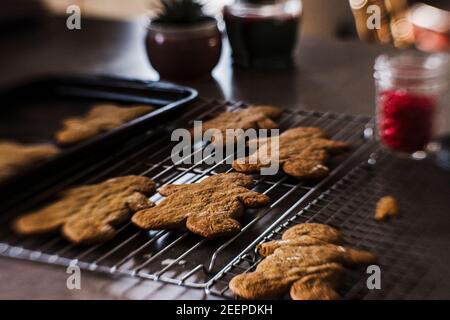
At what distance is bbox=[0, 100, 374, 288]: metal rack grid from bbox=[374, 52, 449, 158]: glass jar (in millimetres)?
115

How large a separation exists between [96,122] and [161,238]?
15.5 inches

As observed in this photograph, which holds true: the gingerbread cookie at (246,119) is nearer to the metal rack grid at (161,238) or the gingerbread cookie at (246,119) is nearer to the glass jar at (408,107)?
the metal rack grid at (161,238)

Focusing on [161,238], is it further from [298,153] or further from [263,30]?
[263,30]

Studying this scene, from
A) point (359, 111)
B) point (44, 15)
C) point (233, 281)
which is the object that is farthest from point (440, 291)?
point (44, 15)

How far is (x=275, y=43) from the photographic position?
71.0 inches

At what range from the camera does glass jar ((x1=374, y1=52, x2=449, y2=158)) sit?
1.43m

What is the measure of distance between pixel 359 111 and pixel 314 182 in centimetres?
38

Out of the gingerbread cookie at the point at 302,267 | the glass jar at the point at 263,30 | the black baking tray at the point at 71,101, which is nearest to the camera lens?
the gingerbread cookie at the point at 302,267

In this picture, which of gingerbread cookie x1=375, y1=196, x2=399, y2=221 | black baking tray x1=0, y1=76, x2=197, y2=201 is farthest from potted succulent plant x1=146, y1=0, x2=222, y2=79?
gingerbread cookie x1=375, y1=196, x2=399, y2=221

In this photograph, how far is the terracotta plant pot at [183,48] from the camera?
1715mm

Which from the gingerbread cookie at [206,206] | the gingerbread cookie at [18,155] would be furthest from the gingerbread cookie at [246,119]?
the gingerbread cookie at [18,155]

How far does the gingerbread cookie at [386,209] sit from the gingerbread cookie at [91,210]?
1.09 ft

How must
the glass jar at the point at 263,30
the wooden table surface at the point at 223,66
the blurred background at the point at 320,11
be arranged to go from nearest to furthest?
1. the wooden table surface at the point at 223,66
2. the glass jar at the point at 263,30
3. the blurred background at the point at 320,11

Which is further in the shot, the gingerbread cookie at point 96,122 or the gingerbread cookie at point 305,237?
the gingerbread cookie at point 96,122
